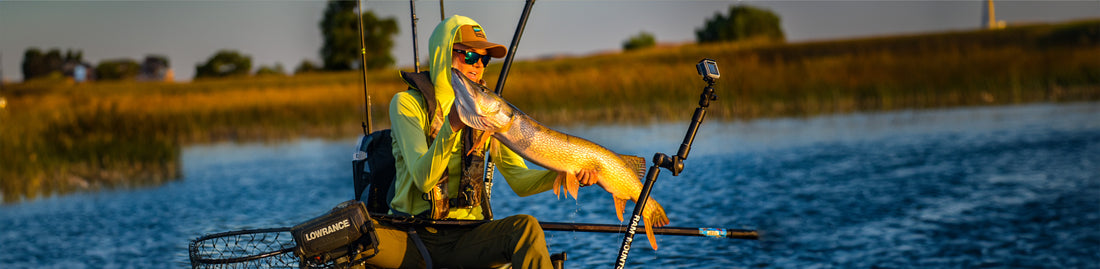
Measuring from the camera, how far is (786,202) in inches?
414

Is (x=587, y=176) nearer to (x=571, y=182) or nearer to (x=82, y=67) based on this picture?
(x=571, y=182)

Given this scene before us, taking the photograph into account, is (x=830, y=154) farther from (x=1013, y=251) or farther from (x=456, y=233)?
(x=456, y=233)

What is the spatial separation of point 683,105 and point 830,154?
525 cm

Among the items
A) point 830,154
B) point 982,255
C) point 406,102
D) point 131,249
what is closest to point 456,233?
point 406,102

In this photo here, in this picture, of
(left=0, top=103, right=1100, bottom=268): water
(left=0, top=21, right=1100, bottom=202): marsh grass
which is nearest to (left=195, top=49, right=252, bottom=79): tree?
(left=0, top=21, right=1100, bottom=202): marsh grass

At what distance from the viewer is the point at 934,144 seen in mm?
14523

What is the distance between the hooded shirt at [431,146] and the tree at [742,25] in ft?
173

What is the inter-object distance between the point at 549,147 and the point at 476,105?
0.45 m

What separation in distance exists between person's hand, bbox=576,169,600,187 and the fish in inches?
0.5

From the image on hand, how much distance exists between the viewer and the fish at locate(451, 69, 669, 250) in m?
3.54

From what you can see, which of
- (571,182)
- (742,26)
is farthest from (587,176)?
(742,26)

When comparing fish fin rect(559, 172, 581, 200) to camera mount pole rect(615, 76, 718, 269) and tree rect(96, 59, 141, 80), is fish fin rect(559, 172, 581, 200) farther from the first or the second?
tree rect(96, 59, 141, 80)

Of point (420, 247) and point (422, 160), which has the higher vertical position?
point (422, 160)

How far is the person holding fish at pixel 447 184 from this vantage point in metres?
3.90
